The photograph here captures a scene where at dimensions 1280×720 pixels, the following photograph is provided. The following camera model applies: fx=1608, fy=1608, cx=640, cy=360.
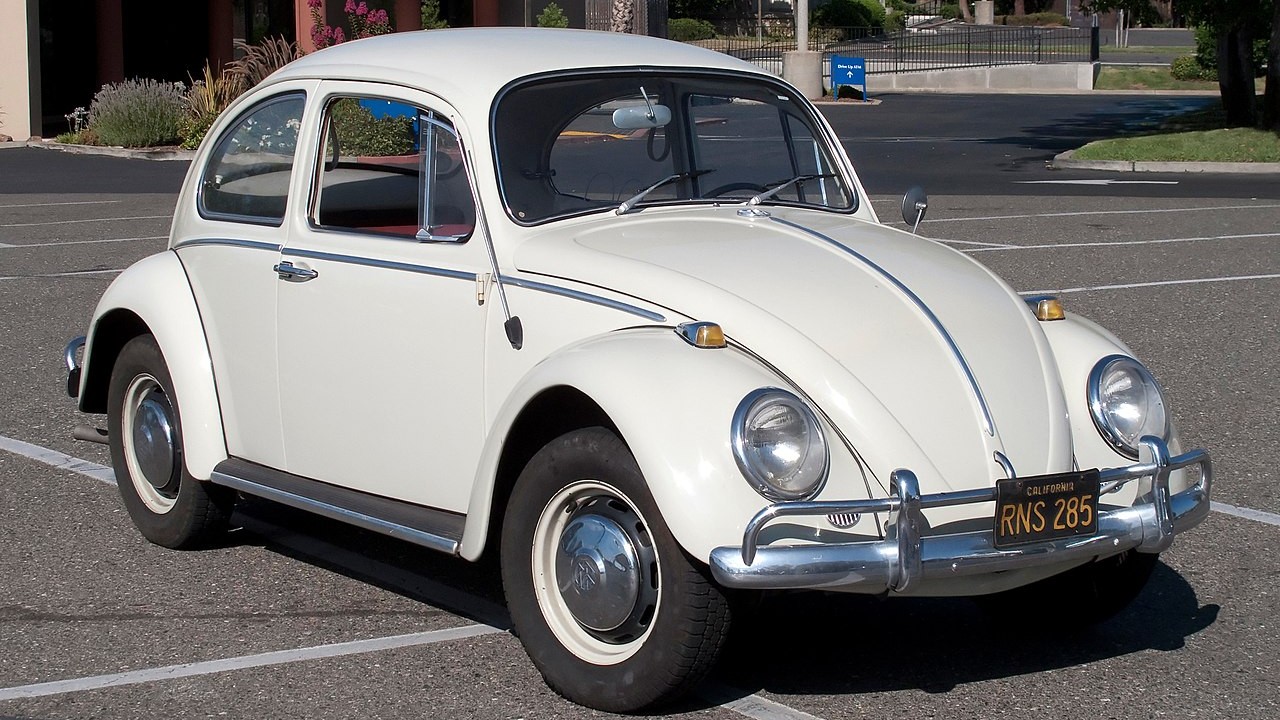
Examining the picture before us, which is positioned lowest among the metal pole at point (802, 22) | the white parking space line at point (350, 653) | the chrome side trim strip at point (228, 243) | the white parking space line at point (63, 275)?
the white parking space line at point (350, 653)

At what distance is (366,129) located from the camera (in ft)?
18.8

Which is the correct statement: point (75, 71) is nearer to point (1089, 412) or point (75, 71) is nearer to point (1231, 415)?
point (1231, 415)

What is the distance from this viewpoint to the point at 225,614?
5145 mm

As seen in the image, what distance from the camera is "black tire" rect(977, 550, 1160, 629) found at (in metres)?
4.78

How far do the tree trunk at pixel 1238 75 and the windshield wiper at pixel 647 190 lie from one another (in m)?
22.1

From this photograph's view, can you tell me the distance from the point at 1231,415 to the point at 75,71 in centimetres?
2579

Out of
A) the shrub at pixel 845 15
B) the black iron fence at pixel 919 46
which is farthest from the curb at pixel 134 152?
the shrub at pixel 845 15

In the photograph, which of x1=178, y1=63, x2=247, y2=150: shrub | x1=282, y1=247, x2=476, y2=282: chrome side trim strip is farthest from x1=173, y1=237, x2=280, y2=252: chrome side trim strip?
x1=178, y1=63, x2=247, y2=150: shrub

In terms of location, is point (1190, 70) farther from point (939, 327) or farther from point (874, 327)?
point (874, 327)

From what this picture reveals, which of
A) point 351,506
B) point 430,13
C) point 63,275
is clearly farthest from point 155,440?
point 430,13

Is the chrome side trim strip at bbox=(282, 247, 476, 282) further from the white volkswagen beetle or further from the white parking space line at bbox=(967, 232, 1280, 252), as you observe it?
the white parking space line at bbox=(967, 232, 1280, 252)

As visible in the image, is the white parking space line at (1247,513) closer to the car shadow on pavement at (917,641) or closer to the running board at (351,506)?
the car shadow on pavement at (917,641)

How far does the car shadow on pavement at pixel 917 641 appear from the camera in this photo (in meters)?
4.60

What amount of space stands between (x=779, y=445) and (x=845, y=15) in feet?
189
